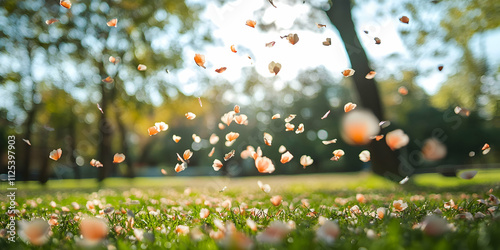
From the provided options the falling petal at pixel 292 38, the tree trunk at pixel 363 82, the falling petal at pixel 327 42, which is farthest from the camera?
the tree trunk at pixel 363 82

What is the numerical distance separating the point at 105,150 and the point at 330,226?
17.7m

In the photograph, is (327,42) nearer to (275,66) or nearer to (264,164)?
(275,66)

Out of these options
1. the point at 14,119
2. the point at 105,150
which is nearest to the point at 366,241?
the point at 105,150

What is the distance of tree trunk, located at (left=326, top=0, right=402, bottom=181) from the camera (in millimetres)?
10180

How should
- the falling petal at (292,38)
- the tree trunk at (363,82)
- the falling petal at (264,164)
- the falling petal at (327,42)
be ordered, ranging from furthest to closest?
the tree trunk at (363,82)
the falling petal at (327,42)
the falling petal at (292,38)
the falling petal at (264,164)

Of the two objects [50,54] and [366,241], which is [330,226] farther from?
[50,54]

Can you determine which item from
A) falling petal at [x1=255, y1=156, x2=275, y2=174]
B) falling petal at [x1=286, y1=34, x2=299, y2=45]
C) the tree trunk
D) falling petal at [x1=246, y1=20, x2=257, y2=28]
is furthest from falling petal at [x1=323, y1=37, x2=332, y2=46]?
the tree trunk

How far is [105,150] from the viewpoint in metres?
17.9

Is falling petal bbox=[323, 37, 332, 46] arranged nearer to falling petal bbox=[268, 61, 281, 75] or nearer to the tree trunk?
falling petal bbox=[268, 61, 281, 75]

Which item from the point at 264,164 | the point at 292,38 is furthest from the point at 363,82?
the point at 264,164

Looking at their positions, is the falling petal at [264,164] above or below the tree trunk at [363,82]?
below

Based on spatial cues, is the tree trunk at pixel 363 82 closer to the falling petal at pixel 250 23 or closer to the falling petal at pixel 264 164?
the falling petal at pixel 250 23

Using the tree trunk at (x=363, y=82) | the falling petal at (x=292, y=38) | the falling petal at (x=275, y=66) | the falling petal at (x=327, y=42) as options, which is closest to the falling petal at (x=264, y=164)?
the falling petal at (x=275, y=66)

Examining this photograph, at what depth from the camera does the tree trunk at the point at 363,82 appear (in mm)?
10180
